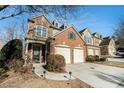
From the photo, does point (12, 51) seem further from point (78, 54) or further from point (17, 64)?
point (78, 54)

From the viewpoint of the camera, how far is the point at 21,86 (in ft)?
15.4

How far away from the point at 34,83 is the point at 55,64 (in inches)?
81.5

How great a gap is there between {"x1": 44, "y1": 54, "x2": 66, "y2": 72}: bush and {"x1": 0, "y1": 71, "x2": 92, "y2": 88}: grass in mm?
1284

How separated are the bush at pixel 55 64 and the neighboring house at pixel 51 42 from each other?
2.59ft

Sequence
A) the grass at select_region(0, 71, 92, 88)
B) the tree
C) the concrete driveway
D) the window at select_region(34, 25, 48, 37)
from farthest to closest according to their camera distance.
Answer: the window at select_region(34, 25, 48, 37) < the tree < the concrete driveway < the grass at select_region(0, 71, 92, 88)

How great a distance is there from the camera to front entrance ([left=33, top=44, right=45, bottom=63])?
7751 millimetres

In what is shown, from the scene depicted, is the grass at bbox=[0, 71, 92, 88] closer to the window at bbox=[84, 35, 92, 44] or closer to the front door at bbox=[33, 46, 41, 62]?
the front door at bbox=[33, 46, 41, 62]

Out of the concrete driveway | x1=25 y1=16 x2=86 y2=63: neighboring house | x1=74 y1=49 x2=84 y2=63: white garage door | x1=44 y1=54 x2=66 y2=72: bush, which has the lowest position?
the concrete driveway

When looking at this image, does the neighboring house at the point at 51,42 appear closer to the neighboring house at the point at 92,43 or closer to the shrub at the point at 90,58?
the shrub at the point at 90,58

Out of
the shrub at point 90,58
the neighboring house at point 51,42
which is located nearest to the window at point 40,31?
the neighboring house at point 51,42

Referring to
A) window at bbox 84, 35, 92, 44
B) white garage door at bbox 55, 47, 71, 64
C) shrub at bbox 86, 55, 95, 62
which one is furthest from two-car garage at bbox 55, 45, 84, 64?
window at bbox 84, 35, 92, 44

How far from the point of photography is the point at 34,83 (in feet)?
16.1
